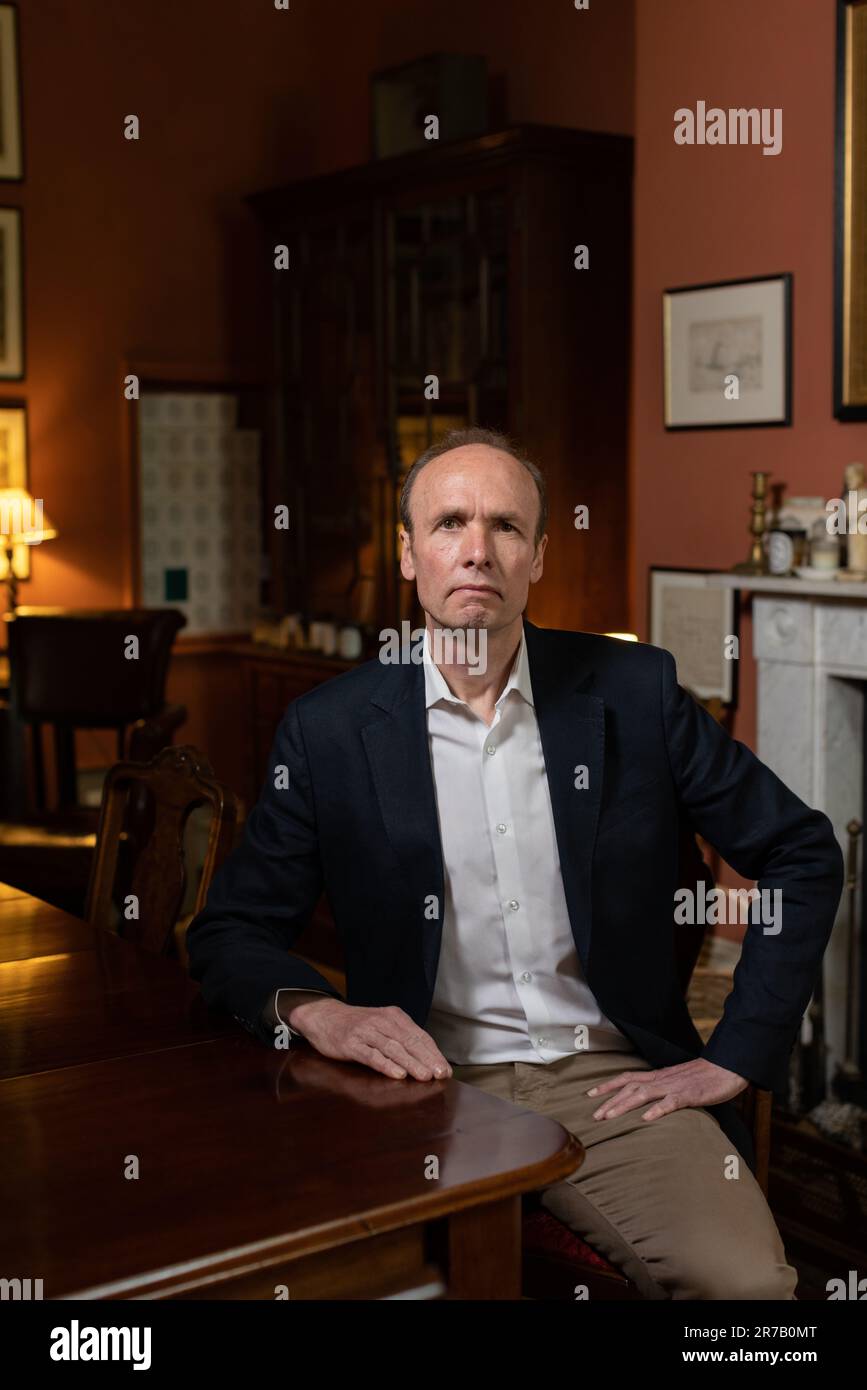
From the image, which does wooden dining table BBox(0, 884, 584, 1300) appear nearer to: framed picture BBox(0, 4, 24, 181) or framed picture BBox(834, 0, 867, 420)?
framed picture BBox(834, 0, 867, 420)

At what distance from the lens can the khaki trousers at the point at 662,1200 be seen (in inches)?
65.7

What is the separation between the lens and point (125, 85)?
258 inches

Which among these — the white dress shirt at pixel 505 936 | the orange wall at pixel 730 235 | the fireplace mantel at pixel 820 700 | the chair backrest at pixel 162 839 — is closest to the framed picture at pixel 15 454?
the orange wall at pixel 730 235

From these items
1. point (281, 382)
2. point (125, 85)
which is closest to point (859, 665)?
point (281, 382)

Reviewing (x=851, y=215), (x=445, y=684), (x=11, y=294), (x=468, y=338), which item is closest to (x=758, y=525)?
(x=851, y=215)

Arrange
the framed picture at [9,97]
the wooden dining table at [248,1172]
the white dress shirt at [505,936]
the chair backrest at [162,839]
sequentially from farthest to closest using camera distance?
the framed picture at [9,97] < the chair backrest at [162,839] < the white dress shirt at [505,936] < the wooden dining table at [248,1172]

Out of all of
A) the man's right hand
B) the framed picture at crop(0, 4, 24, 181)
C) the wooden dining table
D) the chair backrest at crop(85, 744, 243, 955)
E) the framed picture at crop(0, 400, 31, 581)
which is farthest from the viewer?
the framed picture at crop(0, 400, 31, 581)

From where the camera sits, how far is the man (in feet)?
6.30

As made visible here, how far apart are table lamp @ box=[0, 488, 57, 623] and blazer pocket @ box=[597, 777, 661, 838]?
4342 millimetres

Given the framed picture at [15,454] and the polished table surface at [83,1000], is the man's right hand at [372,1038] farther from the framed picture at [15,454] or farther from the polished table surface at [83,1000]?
the framed picture at [15,454]

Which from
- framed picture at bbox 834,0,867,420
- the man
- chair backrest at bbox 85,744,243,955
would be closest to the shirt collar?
the man

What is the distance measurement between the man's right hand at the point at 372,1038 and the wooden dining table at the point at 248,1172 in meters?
0.01
